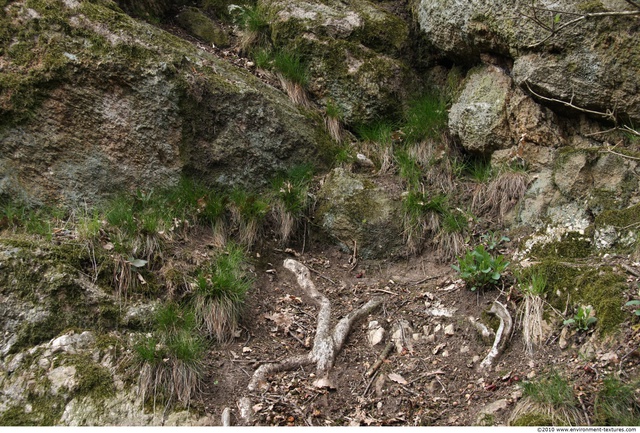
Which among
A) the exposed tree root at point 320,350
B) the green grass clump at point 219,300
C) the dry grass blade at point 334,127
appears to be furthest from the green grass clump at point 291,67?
the green grass clump at point 219,300

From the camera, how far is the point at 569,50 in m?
5.54

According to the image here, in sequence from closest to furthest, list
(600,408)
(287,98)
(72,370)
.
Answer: (600,408), (72,370), (287,98)

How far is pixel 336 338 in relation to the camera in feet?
Answer: 15.4

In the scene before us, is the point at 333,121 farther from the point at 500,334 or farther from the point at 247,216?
the point at 500,334

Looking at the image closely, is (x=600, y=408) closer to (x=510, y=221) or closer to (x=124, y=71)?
(x=510, y=221)

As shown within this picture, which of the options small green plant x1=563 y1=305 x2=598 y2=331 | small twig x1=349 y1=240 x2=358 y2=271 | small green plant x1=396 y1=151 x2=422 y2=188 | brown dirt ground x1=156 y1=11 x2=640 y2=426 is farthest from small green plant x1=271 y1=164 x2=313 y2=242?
small green plant x1=563 y1=305 x2=598 y2=331

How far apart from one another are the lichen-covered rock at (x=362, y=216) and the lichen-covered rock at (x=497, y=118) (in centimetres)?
114

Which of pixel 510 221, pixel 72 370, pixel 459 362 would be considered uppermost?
pixel 510 221

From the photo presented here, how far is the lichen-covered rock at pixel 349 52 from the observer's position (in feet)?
23.0

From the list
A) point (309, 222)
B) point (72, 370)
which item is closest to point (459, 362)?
point (309, 222)

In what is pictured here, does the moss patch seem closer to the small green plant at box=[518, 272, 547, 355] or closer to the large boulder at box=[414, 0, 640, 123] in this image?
the small green plant at box=[518, 272, 547, 355]

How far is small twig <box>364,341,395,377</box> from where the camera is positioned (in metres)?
4.42

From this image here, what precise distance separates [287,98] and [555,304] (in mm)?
4005

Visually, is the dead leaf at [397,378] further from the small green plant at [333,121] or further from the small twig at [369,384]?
the small green plant at [333,121]
